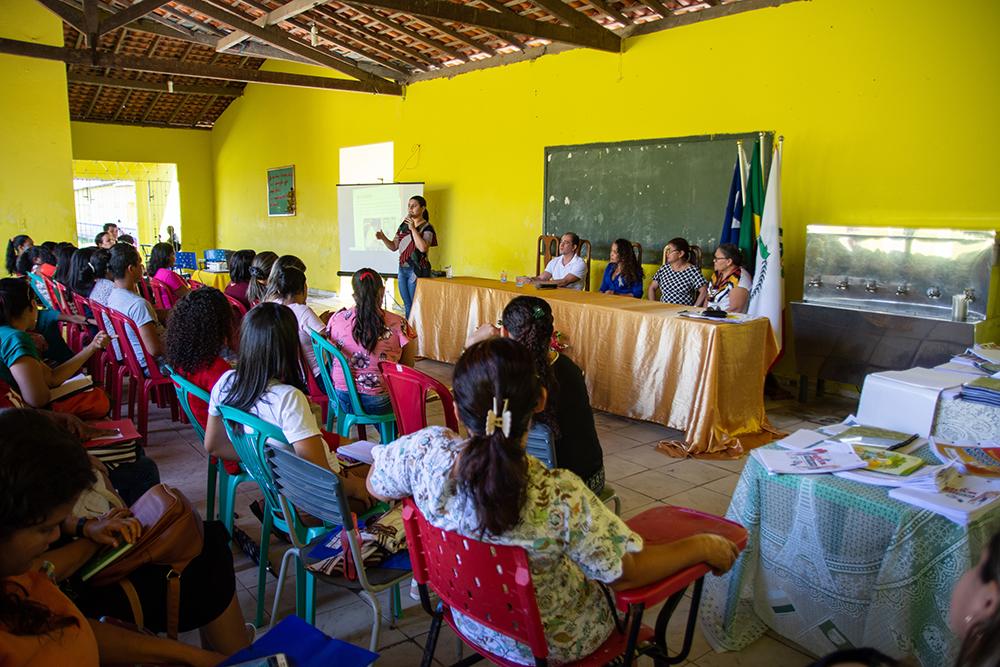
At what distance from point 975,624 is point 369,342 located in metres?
2.58

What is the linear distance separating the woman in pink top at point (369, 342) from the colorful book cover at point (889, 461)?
1.90 m

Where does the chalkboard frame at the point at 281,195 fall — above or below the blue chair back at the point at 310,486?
above

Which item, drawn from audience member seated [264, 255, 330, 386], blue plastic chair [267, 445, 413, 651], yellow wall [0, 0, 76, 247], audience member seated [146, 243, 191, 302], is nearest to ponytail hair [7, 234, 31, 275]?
audience member seated [146, 243, 191, 302]

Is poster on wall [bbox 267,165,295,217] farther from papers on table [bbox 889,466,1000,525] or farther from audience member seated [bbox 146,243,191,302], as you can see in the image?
papers on table [bbox 889,466,1000,525]

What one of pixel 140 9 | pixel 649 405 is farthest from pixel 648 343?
pixel 140 9

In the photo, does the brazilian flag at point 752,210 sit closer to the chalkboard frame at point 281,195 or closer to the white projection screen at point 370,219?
the white projection screen at point 370,219

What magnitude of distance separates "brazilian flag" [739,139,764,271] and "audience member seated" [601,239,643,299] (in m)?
0.90

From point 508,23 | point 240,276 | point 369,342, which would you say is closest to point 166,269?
point 240,276

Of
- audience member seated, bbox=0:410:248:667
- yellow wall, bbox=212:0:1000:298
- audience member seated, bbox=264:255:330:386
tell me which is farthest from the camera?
yellow wall, bbox=212:0:1000:298

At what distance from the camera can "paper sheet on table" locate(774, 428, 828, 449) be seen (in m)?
2.11

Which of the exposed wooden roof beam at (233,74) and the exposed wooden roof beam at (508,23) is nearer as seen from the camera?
the exposed wooden roof beam at (508,23)

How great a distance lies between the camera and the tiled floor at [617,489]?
209cm

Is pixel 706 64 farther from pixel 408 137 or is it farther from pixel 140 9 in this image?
pixel 140 9

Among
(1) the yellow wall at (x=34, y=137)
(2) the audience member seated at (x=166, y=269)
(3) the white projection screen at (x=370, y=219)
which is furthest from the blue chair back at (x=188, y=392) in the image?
(1) the yellow wall at (x=34, y=137)
